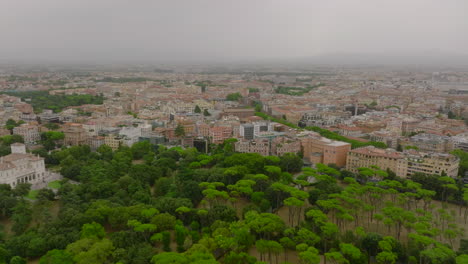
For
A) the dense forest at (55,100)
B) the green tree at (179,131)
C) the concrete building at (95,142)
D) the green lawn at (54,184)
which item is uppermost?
the dense forest at (55,100)

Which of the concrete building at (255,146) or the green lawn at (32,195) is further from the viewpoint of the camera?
the concrete building at (255,146)

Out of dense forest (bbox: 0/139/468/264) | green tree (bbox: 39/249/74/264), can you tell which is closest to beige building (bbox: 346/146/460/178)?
dense forest (bbox: 0/139/468/264)

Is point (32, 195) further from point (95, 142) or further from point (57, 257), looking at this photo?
point (95, 142)

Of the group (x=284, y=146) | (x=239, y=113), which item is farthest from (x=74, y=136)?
(x=239, y=113)

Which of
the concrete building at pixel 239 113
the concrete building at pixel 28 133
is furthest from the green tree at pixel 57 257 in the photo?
the concrete building at pixel 239 113

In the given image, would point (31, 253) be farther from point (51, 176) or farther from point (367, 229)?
point (367, 229)

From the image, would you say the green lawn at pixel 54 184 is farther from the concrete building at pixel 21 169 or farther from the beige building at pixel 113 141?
the beige building at pixel 113 141

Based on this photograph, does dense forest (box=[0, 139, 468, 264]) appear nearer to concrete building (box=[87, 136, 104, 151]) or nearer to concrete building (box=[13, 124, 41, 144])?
concrete building (box=[87, 136, 104, 151])
